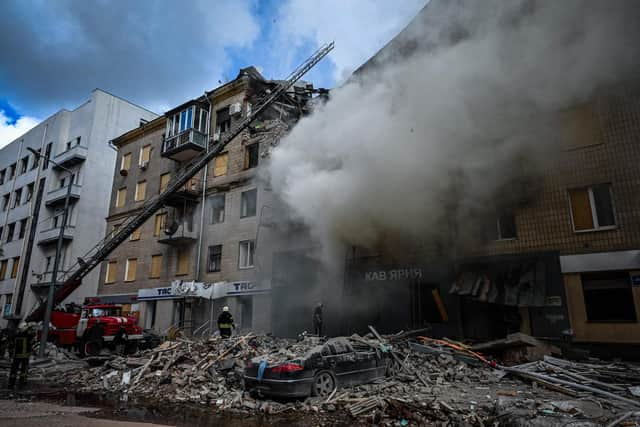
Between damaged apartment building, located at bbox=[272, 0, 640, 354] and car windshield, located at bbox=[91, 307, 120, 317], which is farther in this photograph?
car windshield, located at bbox=[91, 307, 120, 317]

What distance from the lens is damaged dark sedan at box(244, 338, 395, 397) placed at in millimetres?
7016

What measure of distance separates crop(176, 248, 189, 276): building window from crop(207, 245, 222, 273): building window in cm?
160

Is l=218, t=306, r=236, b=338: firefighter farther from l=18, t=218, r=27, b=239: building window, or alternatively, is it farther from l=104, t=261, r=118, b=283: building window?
l=18, t=218, r=27, b=239: building window

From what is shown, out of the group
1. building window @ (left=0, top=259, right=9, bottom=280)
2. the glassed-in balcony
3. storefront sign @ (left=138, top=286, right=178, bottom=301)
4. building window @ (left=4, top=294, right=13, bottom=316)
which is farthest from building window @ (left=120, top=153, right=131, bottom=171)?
building window @ (left=0, top=259, right=9, bottom=280)

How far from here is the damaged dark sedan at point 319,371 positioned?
7016mm

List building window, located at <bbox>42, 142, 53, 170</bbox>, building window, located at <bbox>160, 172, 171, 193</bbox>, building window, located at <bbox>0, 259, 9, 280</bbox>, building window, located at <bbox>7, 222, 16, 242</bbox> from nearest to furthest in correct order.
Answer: building window, located at <bbox>160, 172, 171, 193</bbox>
building window, located at <bbox>42, 142, 53, 170</bbox>
building window, located at <bbox>0, 259, 9, 280</bbox>
building window, located at <bbox>7, 222, 16, 242</bbox>

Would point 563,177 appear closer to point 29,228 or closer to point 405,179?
point 405,179

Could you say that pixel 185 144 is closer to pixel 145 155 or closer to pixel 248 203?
pixel 248 203

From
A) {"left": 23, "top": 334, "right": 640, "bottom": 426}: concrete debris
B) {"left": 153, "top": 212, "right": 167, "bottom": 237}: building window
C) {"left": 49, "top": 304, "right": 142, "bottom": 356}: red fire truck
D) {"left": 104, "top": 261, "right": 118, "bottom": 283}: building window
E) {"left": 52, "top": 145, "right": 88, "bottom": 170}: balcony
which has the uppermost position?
{"left": 52, "top": 145, "right": 88, "bottom": 170}: balcony

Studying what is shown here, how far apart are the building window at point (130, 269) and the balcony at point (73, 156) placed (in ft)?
31.8

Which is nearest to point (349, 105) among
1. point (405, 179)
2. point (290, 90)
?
point (405, 179)

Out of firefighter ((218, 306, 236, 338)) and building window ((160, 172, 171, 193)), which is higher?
building window ((160, 172, 171, 193))

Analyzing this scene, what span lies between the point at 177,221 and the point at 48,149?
17361 mm

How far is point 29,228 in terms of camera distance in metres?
29.7
